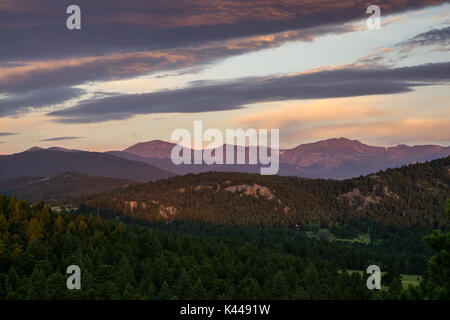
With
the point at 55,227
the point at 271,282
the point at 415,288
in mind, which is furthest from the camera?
the point at 55,227

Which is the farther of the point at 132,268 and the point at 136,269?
the point at 136,269

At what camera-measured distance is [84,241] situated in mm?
158375

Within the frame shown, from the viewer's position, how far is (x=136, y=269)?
14212 centimetres

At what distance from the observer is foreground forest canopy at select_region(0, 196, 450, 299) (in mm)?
112625

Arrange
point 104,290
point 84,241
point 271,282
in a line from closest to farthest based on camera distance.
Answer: point 104,290 < point 271,282 < point 84,241

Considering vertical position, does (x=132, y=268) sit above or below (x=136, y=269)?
above

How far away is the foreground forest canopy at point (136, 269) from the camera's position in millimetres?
112625

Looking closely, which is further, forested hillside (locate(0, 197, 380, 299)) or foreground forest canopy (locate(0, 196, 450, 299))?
foreground forest canopy (locate(0, 196, 450, 299))

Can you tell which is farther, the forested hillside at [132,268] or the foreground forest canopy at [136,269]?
the foreground forest canopy at [136,269]
